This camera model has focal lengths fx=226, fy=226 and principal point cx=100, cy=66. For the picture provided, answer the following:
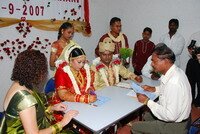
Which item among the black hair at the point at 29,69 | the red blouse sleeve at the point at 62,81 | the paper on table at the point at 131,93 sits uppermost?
the black hair at the point at 29,69

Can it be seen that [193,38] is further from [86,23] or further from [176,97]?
[176,97]

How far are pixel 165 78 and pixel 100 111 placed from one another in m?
0.89

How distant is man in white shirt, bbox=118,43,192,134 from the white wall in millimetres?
3080

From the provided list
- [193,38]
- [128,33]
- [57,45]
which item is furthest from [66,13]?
[193,38]

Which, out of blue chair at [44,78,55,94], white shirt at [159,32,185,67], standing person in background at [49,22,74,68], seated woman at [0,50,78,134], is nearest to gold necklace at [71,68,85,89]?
blue chair at [44,78,55,94]

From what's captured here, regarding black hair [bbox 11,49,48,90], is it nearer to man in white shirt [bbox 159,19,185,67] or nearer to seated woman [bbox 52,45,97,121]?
seated woman [bbox 52,45,97,121]

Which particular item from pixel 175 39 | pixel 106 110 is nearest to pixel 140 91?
pixel 106 110

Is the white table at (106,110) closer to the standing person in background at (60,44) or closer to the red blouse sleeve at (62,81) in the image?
the red blouse sleeve at (62,81)

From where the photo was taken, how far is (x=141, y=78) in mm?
3945

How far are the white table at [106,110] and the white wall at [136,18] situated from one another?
2453mm

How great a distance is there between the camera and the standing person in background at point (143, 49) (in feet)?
17.4

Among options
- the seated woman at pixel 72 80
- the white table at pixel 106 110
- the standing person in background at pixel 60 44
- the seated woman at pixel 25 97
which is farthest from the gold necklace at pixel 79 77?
the standing person in background at pixel 60 44

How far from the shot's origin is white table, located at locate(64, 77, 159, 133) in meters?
2.43

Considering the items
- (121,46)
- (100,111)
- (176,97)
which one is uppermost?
(121,46)
